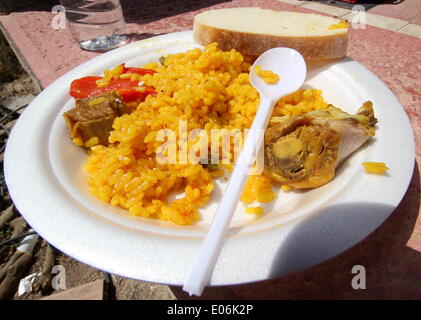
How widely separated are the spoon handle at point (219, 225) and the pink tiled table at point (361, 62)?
423 millimetres

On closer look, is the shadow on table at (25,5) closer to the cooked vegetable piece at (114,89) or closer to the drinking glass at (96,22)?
the drinking glass at (96,22)

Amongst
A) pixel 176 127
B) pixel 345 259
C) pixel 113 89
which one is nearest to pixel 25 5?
pixel 113 89

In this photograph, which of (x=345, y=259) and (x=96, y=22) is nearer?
(x=345, y=259)

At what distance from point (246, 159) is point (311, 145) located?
1.17 feet

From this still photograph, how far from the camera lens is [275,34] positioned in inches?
78.7

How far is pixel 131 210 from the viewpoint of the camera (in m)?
1.31

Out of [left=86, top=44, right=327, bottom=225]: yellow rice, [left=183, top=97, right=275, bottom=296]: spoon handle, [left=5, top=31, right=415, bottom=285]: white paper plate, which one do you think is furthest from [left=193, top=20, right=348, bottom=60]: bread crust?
[left=183, top=97, right=275, bottom=296]: spoon handle

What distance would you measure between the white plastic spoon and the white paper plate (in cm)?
5

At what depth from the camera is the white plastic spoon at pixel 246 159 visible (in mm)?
922

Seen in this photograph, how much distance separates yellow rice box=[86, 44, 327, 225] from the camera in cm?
137

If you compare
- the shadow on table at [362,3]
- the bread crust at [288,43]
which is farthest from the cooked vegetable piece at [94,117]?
the shadow on table at [362,3]

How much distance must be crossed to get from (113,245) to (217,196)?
59 centimetres

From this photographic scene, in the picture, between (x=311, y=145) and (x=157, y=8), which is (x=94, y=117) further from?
(x=157, y=8)

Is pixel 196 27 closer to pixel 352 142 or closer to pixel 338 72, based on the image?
pixel 338 72
